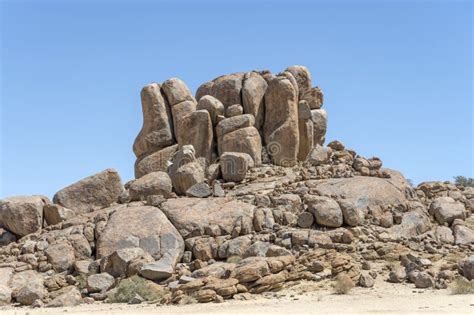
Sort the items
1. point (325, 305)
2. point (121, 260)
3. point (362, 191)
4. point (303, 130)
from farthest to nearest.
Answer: point (303, 130), point (362, 191), point (121, 260), point (325, 305)

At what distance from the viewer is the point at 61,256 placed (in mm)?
23906

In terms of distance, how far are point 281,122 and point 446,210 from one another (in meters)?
9.77

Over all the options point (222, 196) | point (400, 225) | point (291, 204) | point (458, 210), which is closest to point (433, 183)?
point (458, 210)

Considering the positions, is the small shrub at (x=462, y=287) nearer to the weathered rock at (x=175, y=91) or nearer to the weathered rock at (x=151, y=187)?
the weathered rock at (x=151, y=187)

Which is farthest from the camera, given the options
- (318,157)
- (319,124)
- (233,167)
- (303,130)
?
(319,124)

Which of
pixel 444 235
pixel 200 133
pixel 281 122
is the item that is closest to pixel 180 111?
pixel 200 133

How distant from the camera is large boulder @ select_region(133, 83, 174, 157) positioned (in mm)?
33719

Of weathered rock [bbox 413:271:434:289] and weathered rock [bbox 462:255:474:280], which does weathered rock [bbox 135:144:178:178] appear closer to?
weathered rock [bbox 413:271:434:289]

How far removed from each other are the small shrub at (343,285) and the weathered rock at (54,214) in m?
12.8

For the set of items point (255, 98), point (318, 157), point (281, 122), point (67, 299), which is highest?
point (255, 98)

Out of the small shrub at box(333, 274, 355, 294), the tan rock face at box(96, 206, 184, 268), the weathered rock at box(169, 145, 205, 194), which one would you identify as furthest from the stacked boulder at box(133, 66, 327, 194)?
the small shrub at box(333, 274, 355, 294)

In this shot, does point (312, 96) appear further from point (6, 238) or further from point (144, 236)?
point (6, 238)

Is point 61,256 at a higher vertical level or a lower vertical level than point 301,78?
lower

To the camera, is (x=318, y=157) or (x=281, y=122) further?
(x=281, y=122)
